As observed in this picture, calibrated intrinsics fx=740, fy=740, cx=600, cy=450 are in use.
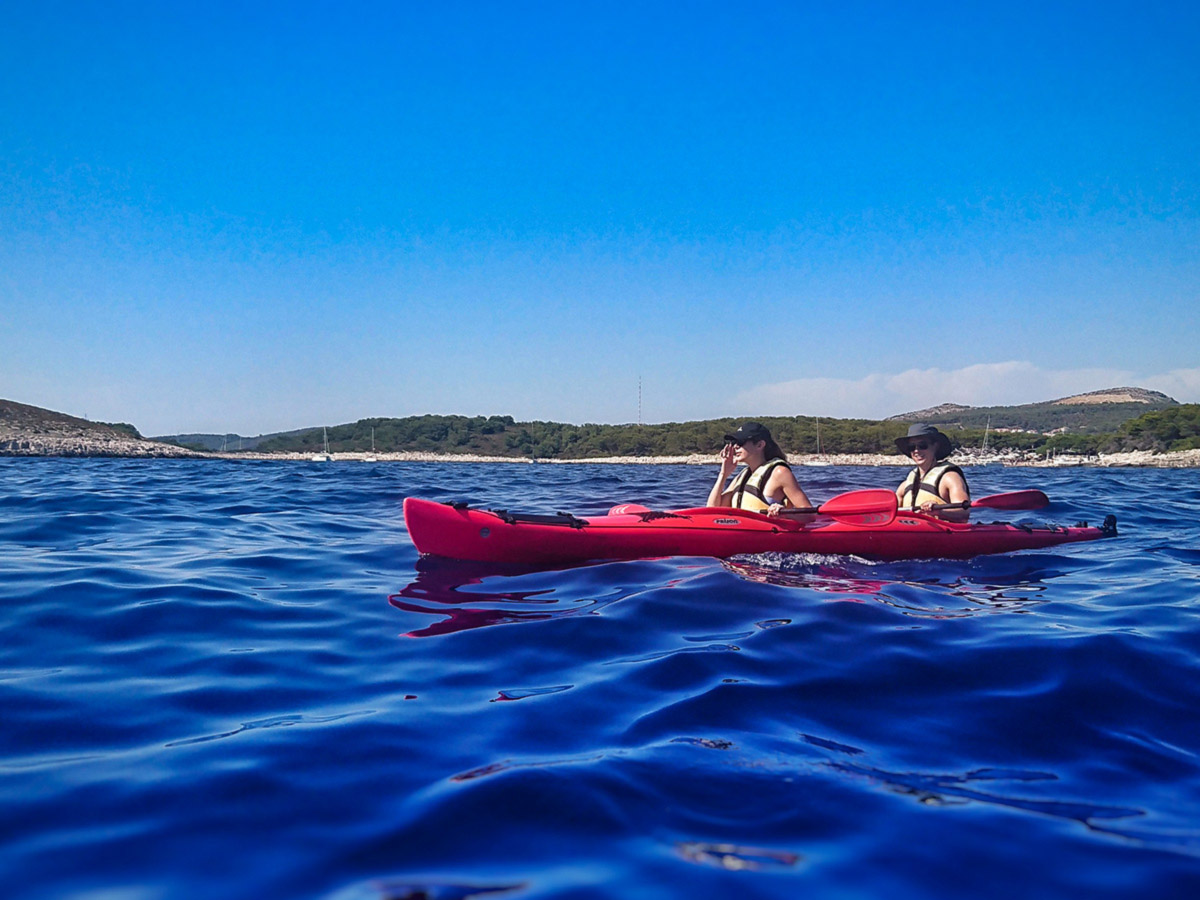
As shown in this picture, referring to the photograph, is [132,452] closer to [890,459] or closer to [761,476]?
[761,476]

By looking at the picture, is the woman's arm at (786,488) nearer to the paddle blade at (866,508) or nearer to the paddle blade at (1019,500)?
the paddle blade at (866,508)

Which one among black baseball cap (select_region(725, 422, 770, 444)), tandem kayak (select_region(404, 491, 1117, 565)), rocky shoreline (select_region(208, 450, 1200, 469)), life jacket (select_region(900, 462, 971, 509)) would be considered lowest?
rocky shoreline (select_region(208, 450, 1200, 469))

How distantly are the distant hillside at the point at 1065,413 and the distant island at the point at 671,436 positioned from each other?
27cm

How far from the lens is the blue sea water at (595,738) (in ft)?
6.56

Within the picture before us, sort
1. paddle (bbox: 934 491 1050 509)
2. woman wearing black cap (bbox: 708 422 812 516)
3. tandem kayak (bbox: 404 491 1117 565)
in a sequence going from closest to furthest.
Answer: tandem kayak (bbox: 404 491 1117 565) < woman wearing black cap (bbox: 708 422 812 516) < paddle (bbox: 934 491 1050 509)

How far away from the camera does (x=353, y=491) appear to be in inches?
668

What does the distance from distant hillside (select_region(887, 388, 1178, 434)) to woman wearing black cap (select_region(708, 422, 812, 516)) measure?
116 m

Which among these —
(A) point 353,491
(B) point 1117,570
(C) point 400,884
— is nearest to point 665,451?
(A) point 353,491

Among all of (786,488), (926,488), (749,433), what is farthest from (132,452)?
(926,488)

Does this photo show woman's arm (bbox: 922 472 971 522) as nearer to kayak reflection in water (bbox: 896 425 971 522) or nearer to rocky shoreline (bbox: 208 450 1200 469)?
kayak reflection in water (bbox: 896 425 971 522)

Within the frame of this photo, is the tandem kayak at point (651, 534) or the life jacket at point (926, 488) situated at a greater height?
the life jacket at point (926, 488)

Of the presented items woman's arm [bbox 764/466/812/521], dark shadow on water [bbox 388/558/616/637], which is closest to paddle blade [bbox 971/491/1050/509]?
woman's arm [bbox 764/466/812/521]

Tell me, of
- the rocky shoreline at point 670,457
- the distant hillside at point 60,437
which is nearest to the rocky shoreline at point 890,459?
the rocky shoreline at point 670,457

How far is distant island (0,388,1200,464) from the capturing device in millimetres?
65625
